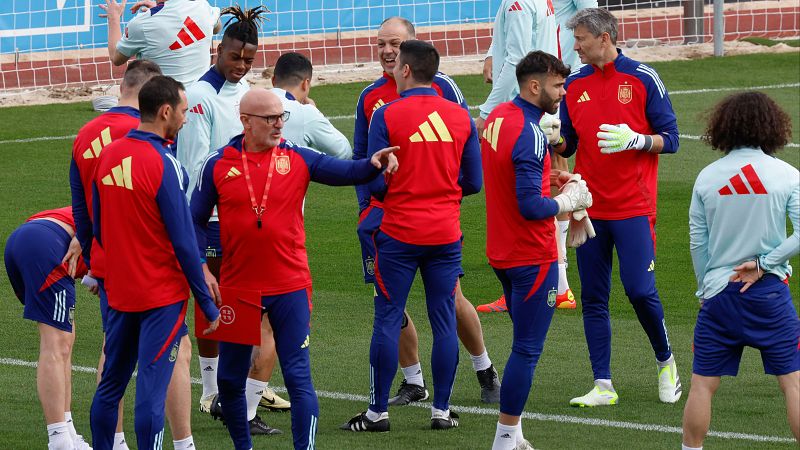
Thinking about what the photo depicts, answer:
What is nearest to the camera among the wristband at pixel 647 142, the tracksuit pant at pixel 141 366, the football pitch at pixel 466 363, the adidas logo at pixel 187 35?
the tracksuit pant at pixel 141 366

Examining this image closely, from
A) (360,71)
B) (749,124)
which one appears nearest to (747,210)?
(749,124)

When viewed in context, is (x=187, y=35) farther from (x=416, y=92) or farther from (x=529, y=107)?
(x=529, y=107)

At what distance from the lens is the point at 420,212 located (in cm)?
709

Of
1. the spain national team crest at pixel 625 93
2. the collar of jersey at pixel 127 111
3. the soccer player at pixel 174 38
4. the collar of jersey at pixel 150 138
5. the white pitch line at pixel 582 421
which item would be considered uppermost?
the soccer player at pixel 174 38

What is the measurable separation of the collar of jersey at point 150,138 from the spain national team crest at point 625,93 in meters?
2.87

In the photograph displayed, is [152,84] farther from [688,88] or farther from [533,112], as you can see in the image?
[688,88]

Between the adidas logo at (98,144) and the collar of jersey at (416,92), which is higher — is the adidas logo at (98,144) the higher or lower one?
the lower one

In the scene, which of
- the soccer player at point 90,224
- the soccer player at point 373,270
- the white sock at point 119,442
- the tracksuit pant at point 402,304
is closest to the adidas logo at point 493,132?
the tracksuit pant at point 402,304

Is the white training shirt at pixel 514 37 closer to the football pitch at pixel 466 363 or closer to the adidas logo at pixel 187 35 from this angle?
the football pitch at pixel 466 363

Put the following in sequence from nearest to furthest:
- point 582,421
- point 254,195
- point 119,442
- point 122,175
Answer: point 122,175 → point 254,195 → point 119,442 → point 582,421

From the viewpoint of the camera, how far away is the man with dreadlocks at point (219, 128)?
24.3 feet

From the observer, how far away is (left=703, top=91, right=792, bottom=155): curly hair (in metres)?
6.06

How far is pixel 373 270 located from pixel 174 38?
223 cm

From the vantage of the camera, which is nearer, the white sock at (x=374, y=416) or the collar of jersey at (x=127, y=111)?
the collar of jersey at (x=127, y=111)
